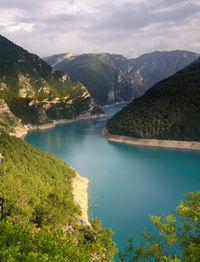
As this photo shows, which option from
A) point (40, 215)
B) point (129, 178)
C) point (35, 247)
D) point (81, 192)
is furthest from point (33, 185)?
point (129, 178)

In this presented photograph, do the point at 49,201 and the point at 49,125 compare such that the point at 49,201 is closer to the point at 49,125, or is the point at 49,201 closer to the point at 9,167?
the point at 9,167

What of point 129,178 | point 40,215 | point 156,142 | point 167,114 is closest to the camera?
point 40,215

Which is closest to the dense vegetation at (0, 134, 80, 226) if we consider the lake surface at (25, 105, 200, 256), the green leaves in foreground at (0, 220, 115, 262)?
the lake surface at (25, 105, 200, 256)

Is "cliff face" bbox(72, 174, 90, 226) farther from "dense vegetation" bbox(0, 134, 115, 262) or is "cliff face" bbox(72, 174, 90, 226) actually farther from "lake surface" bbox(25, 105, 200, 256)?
"dense vegetation" bbox(0, 134, 115, 262)

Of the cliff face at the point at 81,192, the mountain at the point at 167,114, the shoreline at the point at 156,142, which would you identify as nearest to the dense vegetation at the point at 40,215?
the cliff face at the point at 81,192

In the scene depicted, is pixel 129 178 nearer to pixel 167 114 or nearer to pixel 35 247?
pixel 167 114

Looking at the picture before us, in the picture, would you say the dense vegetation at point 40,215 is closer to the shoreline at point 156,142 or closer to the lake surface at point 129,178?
the lake surface at point 129,178

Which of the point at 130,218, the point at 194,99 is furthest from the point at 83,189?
the point at 194,99
